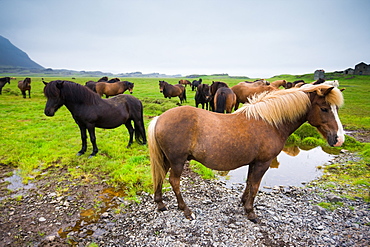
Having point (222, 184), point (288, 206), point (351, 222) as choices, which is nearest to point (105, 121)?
point (222, 184)

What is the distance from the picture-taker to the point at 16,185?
4.69 meters

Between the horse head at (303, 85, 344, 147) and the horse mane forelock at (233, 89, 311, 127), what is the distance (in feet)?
0.44

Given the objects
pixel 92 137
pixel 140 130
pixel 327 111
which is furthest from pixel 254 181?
pixel 92 137

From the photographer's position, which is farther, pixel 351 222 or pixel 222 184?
pixel 222 184

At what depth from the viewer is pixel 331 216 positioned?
3.63m

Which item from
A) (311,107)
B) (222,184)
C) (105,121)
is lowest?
(222,184)

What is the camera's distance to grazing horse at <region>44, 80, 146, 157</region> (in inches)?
217

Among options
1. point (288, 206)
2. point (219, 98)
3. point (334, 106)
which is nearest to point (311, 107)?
point (334, 106)

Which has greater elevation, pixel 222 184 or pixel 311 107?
pixel 311 107

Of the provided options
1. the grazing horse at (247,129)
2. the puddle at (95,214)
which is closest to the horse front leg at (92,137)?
the puddle at (95,214)

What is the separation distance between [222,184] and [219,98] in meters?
6.24

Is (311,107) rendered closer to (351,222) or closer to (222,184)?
(351,222)

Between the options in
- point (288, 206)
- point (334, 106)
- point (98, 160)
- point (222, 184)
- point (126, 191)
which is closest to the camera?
point (334, 106)

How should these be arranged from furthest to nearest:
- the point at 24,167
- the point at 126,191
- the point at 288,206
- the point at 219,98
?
1. the point at 219,98
2. the point at 24,167
3. the point at 126,191
4. the point at 288,206
